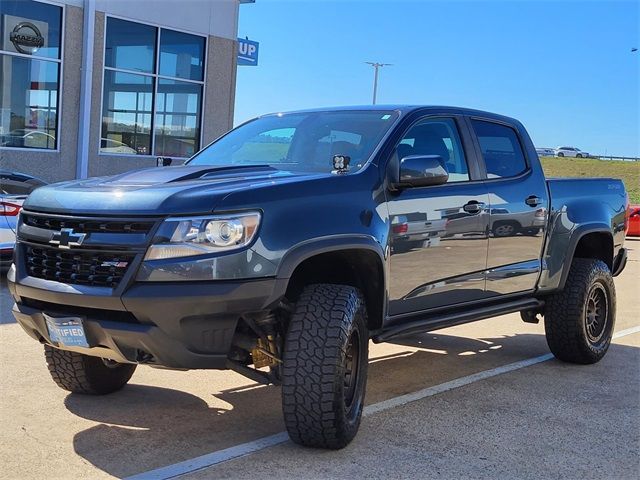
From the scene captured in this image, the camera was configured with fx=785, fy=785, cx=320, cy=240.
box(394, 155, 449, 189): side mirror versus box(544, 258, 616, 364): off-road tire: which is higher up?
box(394, 155, 449, 189): side mirror

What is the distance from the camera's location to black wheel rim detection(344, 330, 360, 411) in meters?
4.23

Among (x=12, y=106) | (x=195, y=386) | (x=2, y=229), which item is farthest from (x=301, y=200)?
(x=12, y=106)

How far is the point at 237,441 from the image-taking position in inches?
166

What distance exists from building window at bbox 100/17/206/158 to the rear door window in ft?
40.1

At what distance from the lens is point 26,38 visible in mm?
15297

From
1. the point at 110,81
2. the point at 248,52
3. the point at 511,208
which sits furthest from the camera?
the point at 248,52

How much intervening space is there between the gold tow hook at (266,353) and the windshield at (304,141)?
44.3 inches

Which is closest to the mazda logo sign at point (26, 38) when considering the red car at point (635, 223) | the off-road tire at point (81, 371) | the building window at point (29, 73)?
the building window at point (29, 73)

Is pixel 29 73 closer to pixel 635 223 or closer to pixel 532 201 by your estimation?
pixel 532 201

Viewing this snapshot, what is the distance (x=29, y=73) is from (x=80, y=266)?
42.8ft

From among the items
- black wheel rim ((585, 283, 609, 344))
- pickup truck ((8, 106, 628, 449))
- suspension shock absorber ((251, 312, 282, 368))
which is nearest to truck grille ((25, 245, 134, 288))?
pickup truck ((8, 106, 628, 449))

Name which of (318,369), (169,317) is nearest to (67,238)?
(169,317)

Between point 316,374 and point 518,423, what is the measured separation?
1.55 meters

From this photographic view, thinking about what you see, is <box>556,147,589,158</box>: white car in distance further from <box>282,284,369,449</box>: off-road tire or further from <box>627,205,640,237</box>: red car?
<box>282,284,369,449</box>: off-road tire
